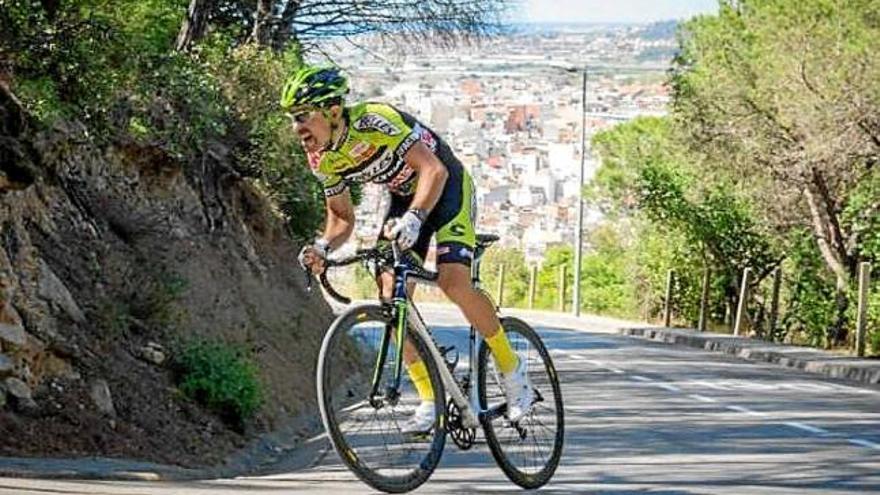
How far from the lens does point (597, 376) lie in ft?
79.7

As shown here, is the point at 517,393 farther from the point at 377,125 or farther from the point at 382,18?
the point at 382,18

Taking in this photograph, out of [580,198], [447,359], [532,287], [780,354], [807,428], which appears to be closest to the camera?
Result: [447,359]

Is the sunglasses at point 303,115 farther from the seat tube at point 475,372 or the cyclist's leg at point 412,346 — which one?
the seat tube at point 475,372

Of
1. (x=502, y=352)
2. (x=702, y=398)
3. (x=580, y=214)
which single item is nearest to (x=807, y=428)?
(x=702, y=398)

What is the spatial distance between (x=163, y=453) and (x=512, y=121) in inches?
4207

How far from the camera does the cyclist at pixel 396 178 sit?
8.68 metres

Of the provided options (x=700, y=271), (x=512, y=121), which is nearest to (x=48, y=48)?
(x=700, y=271)

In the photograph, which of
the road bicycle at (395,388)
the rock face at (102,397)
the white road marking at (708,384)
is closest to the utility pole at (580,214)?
the white road marking at (708,384)

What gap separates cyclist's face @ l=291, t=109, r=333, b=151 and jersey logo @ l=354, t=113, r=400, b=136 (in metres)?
0.16

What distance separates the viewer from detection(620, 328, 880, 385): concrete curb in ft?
86.3

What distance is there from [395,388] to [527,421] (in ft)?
3.95

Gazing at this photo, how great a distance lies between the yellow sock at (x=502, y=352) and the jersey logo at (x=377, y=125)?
1392mm

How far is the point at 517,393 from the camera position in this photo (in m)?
9.87

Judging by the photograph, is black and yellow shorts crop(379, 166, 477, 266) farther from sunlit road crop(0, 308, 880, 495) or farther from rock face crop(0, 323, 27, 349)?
rock face crop(0, 323, 27, 349)
